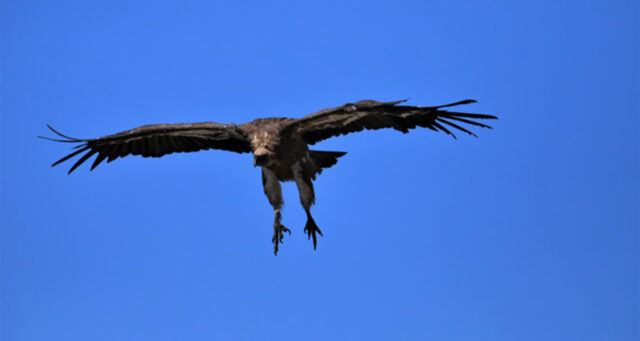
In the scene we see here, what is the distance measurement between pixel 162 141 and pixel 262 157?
2.42 metres

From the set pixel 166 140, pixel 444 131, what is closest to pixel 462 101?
pixel 444 131

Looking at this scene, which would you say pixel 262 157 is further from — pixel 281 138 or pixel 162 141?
pixel 162 141

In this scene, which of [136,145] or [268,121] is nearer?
[268,121]

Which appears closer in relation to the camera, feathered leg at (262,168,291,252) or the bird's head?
the bird's head

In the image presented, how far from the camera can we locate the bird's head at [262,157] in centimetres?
1373

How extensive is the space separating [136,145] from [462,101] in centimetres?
572

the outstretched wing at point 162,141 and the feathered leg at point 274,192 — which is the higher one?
the outstretched wing at point 162,141

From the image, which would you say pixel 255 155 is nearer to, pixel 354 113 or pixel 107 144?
pixel 354 113

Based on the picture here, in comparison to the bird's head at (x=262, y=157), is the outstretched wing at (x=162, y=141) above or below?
above

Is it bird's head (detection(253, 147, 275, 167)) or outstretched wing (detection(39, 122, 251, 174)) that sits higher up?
outstretched wing (detection(39, 122, 251, 174))

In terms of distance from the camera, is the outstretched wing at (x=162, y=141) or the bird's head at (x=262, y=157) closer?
the bird's head at (x=262, y=157)

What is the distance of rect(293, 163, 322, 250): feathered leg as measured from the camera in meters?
14.6

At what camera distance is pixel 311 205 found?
1481 cm

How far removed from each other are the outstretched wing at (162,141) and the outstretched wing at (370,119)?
1.15 m
